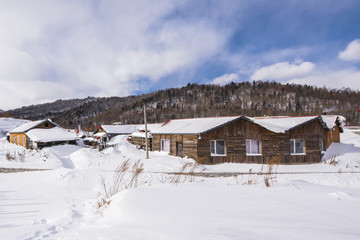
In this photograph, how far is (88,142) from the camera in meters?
42.3

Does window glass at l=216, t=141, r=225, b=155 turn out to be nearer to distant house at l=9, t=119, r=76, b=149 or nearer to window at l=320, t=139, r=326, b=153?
window at l=320, t=139, r=326, b=153

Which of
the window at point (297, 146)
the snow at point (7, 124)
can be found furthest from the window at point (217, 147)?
the snow at point (7, 124)

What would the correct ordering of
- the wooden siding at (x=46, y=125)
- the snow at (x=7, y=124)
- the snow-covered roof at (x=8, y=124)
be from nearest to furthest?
the wooden siding at (x=46, y=125) → the snow at (x=7, y=124) → the snow-covered roof at (x=8, y=124)

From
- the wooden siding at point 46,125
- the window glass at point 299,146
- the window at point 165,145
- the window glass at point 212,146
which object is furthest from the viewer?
the wooden siding at point 46,125

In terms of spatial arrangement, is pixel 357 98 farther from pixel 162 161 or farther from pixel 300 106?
pixel 162 161

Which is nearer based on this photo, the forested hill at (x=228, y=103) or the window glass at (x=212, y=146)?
the window glass at (x=212, y=146)

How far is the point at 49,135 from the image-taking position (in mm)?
32281

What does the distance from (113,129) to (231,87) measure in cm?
11130

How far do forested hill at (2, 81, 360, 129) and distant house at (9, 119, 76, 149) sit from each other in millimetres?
61980

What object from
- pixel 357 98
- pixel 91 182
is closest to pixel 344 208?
pixel 91 182

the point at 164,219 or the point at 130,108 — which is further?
the point at 130,108

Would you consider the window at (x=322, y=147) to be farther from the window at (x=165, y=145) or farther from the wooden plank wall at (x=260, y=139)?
the window at (x=165, y=145)

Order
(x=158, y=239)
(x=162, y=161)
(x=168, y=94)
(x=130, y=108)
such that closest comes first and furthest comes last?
(x=158, y=239) < (x=162, y=161) < (x=130, y=108) < (x=168, y=94)

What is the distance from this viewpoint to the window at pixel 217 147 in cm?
1936
